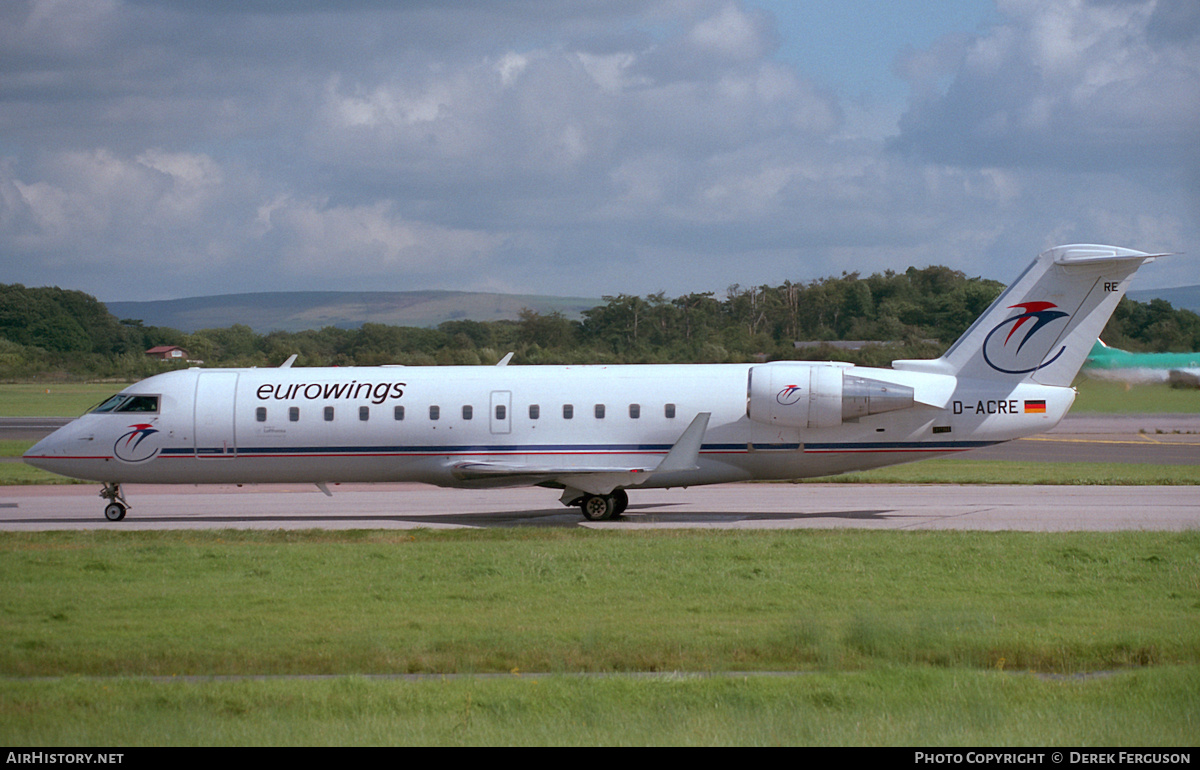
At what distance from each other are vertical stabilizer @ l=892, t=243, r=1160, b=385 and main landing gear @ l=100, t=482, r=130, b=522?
727 inches

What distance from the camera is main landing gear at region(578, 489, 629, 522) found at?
79.5 ft

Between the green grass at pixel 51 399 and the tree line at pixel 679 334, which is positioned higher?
the tree line at pixel 679 334

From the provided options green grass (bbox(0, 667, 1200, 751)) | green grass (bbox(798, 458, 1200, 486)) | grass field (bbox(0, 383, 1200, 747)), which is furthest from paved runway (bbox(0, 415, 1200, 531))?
green grass (bbox(0, 667, 1200, 751))

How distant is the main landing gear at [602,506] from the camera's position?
24.2m

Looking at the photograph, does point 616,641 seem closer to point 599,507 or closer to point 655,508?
point 599,507

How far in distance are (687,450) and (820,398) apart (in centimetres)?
298

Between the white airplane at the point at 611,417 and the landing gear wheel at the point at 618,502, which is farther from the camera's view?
the landing gear wheel at the point at 618,502

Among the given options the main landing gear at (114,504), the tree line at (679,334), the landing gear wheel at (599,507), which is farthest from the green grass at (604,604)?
the tree line at (679,334)

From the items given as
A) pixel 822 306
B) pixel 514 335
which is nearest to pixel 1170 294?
pixel 822 306

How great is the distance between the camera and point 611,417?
24.0m

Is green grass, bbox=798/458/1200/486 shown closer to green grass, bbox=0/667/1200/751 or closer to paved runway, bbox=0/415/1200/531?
paved runway, bbox=0/415/1200/531

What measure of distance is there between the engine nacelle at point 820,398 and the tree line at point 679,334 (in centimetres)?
2202

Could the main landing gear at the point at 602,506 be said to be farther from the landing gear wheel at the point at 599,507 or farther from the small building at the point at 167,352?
the small building at the point at 167,352

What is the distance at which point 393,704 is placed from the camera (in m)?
9.53
